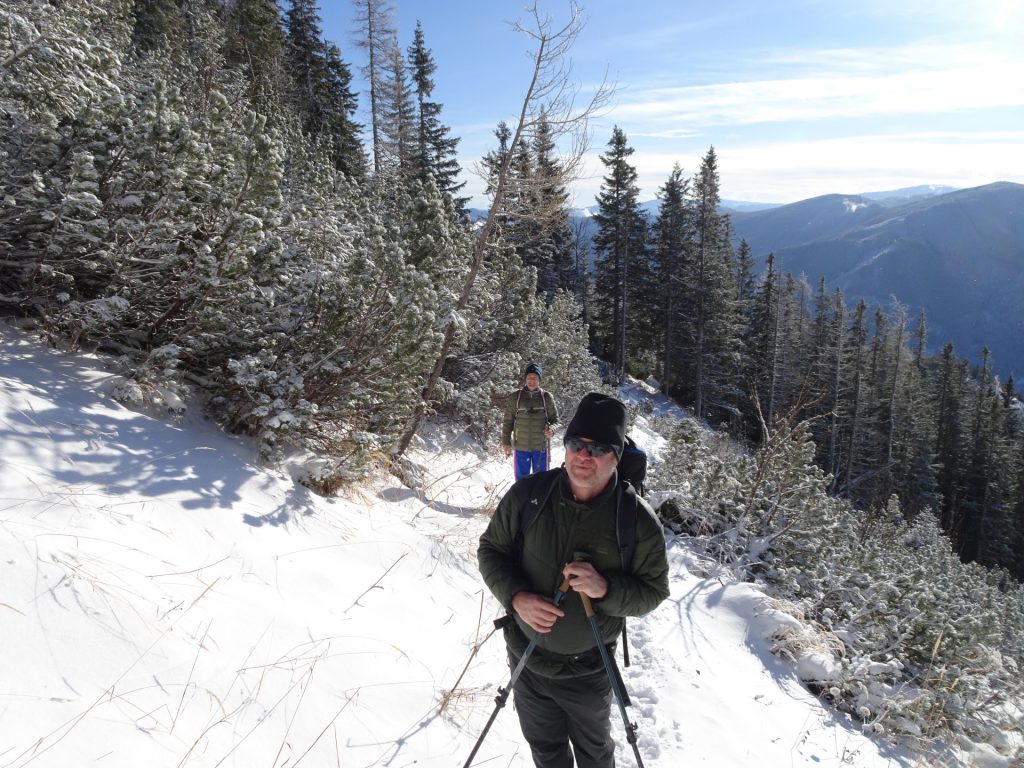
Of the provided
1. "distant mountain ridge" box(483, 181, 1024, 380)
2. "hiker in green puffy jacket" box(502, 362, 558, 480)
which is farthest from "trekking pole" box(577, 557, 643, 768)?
"distant mountain ridge" box(483, 181, 1024, 380)

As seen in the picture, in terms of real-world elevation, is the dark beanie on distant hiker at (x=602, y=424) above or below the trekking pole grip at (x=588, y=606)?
above

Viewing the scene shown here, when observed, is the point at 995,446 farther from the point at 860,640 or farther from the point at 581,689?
the point at 581,689

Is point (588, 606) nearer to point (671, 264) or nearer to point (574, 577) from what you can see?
point (574, 577)

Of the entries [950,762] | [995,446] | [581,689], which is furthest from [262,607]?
[995,446]

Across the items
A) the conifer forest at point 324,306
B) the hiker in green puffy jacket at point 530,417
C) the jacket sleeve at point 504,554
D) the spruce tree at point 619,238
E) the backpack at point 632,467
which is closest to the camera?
the jacket sleeve at point 504,554

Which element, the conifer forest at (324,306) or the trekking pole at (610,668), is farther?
the conifer forest at (324,306)

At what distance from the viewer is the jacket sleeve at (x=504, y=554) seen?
2.52 metres

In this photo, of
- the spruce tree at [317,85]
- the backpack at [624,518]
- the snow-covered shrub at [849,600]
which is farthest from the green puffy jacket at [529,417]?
the spruce tree at [317,85]

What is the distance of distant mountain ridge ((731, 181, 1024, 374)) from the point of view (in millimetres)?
138500

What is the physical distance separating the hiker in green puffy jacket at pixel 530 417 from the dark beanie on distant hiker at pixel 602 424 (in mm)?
4576

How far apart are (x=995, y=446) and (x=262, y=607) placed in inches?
2021

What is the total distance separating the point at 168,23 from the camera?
1795 cm

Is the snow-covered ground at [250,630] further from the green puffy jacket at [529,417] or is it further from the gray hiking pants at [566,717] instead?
the green puffy jacket at [529,417]

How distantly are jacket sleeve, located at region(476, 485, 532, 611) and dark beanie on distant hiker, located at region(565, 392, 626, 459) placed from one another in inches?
18.0
